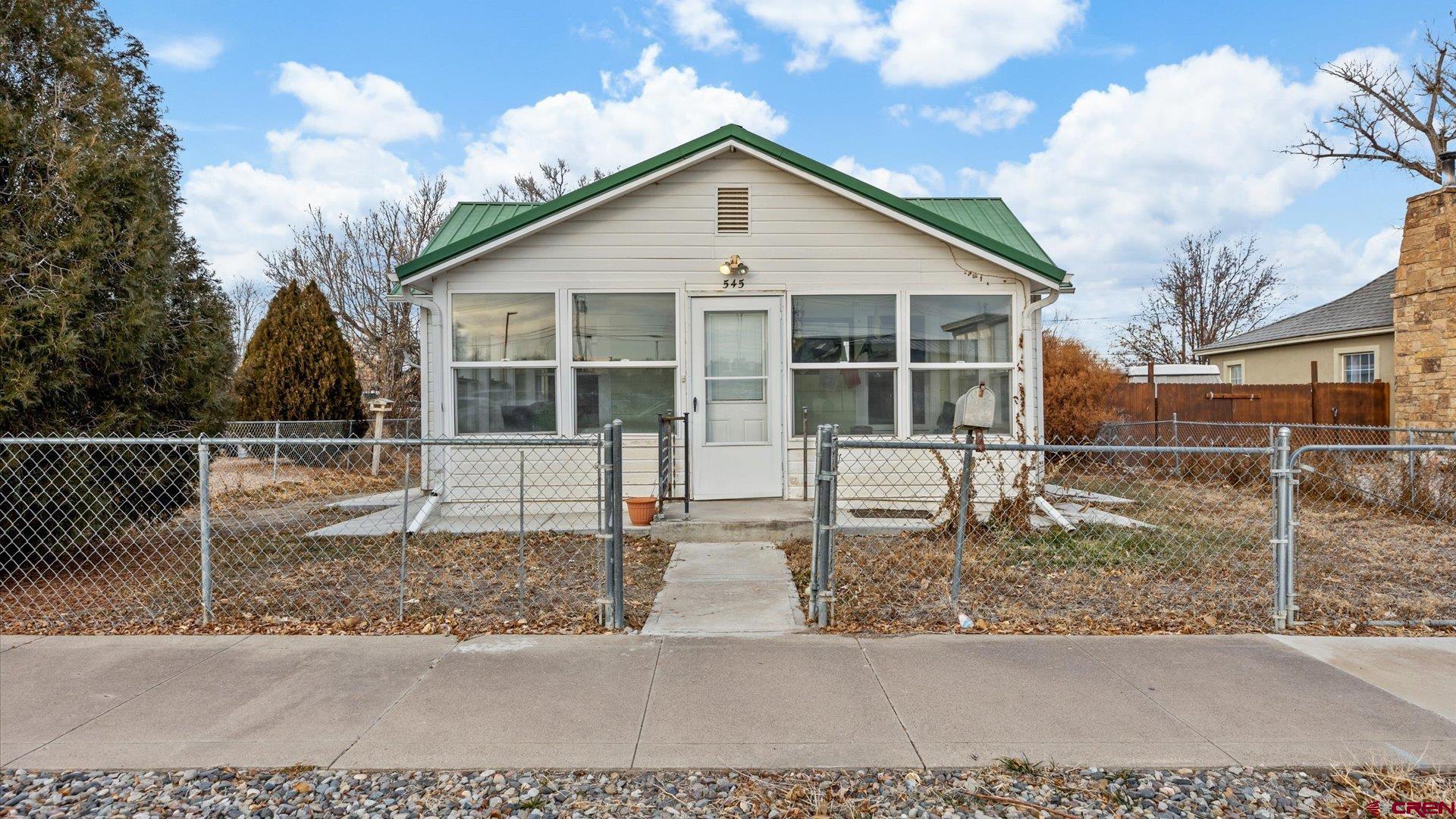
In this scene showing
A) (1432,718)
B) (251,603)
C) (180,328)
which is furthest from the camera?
(180,328)

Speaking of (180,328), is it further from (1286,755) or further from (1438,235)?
(1438,235)

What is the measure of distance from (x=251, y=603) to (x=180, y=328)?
286 centimetres

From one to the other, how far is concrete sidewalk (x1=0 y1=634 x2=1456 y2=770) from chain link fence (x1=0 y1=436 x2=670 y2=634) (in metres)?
0.41

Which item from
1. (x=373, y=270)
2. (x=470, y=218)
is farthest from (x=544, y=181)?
(x=470, y=218)

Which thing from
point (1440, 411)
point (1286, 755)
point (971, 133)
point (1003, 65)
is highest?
point (1003, 65)

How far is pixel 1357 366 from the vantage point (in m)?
18.7

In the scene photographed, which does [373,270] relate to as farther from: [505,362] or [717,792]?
[717,792]

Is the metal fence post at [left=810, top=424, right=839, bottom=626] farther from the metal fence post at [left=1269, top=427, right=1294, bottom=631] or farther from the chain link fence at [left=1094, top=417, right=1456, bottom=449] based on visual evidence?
the chain link fence at [left=1094, top=417, right=1456, bottom=449]

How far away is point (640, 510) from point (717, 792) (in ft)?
14.5

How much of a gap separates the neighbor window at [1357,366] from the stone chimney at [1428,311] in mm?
5918

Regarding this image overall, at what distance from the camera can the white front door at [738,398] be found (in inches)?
316

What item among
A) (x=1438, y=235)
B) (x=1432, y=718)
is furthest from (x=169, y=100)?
(x=1438, y=235)

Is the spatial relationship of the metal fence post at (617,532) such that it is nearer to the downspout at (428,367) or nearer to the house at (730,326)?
the house at (730,326)

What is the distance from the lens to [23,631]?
15.1 feet
